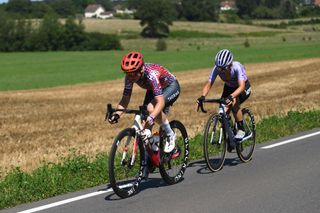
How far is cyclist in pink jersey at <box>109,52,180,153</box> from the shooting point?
7.46 metres

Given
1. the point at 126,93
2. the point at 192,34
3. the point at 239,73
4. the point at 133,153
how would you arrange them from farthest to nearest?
the point at 192,34 → the point at 239,73 → the point at 126,93 → the point at 133,153

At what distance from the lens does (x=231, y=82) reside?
987cm

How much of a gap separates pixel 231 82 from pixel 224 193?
8.47 ft

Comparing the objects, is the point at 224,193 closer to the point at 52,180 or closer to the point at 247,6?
the point at 52,180

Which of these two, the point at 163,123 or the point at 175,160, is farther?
the point at 175,160

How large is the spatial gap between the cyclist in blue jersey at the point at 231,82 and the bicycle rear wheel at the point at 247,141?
18 centimetres

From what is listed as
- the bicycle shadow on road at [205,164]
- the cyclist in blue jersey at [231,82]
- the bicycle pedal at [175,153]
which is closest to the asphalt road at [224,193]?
the bicycle shadow on road at [205,164]

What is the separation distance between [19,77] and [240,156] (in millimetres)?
38855

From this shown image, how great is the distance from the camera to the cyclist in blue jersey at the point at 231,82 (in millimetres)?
9242

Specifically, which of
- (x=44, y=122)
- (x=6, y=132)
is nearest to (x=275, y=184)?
(x=6, y=132)

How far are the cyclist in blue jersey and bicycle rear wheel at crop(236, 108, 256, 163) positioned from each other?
7.1 inches

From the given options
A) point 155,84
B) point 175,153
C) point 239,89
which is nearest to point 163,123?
point 175,153

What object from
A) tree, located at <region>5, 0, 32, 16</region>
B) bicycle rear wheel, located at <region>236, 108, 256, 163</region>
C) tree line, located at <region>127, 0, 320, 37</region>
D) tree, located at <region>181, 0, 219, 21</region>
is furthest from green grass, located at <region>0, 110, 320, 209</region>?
tree, located at <region>5, 0, 32, 16</region>

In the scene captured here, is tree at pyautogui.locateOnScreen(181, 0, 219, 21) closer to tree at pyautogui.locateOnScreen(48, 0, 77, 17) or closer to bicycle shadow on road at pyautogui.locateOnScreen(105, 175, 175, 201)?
tree at pyautogui.locateOnScreen(48, 0, 77, 17)
